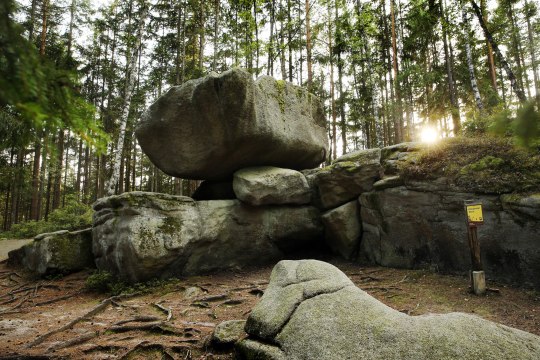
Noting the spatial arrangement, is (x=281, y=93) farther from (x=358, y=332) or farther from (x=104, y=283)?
(x=358, y=332)

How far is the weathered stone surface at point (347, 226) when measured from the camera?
9.53 m

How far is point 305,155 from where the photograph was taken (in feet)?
39.1

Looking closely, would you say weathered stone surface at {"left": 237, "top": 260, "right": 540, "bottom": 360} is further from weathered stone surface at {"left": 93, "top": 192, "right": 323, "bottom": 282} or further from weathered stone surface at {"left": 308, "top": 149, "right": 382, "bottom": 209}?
weathered stone surface at {"left": 308, "top": 149, "right": 382, "bottom": 209}

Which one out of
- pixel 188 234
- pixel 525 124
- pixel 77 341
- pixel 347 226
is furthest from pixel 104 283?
pixel 525 124

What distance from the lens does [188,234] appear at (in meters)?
8.84

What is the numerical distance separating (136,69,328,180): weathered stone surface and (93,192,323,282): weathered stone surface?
1.59 metres

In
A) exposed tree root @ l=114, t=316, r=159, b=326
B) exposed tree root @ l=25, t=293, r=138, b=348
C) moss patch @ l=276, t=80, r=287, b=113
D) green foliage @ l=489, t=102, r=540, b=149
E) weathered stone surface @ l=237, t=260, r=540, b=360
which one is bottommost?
exposed tree root @ l=25, t=293, r=138, b=348

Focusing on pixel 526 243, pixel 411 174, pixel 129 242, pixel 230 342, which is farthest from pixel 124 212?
pixel 526 243

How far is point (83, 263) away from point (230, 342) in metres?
8.30

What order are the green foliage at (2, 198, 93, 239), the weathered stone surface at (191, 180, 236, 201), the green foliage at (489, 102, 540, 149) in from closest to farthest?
1. the green foliage at (489, 102, 540, 149)
2. the weathered stone surface at (191, 180, 236, 201)
3. the green foliage at (2, 198, 93, 239)

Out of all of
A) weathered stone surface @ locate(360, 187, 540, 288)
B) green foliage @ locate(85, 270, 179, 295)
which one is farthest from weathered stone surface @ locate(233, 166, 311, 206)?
green foliage @ locate(85, 270, 179, 295)

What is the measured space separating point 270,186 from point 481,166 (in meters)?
5.83

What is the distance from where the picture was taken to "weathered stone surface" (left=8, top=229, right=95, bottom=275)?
9.70 meters

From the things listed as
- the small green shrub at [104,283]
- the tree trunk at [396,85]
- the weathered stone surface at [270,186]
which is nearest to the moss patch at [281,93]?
the weathered stone surface at [270,186]
